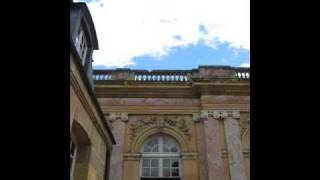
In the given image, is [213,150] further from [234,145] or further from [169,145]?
[169,145]

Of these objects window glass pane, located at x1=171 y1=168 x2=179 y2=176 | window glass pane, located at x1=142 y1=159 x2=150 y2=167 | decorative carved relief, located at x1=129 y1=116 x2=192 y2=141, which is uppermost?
decorative carved relief, located at x1=129 y1=116 x2=192 y2=141

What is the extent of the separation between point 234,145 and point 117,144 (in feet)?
12.7

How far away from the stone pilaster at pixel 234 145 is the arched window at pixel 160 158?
176cm

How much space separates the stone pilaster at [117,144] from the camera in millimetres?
9691

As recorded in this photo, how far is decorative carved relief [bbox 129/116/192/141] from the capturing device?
1073 centimetres

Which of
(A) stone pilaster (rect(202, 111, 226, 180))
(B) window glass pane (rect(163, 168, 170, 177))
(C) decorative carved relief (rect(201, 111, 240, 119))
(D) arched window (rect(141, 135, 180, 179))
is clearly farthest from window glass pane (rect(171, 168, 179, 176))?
(C) decorative carved relief (rect(201, 111, 240, 119))

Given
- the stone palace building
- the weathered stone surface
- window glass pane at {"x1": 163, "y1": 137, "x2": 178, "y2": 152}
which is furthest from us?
window glass pane at {"x1": 163, "y1": 137, "x2": 178, "y2": 152}

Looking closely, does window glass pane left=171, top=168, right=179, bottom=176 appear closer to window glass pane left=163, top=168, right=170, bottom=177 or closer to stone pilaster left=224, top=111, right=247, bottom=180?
window glass pane left=163, top=168, right=170, bottom=177

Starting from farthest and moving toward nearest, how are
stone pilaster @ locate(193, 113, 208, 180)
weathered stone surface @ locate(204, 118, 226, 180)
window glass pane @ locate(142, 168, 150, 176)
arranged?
window glass pane @ locate(142, 168, 150, 176) < stone pilaster @ locate(193, 113, 208, 180) < weathered stone surface @ locate(204, 118, 226, 180)
